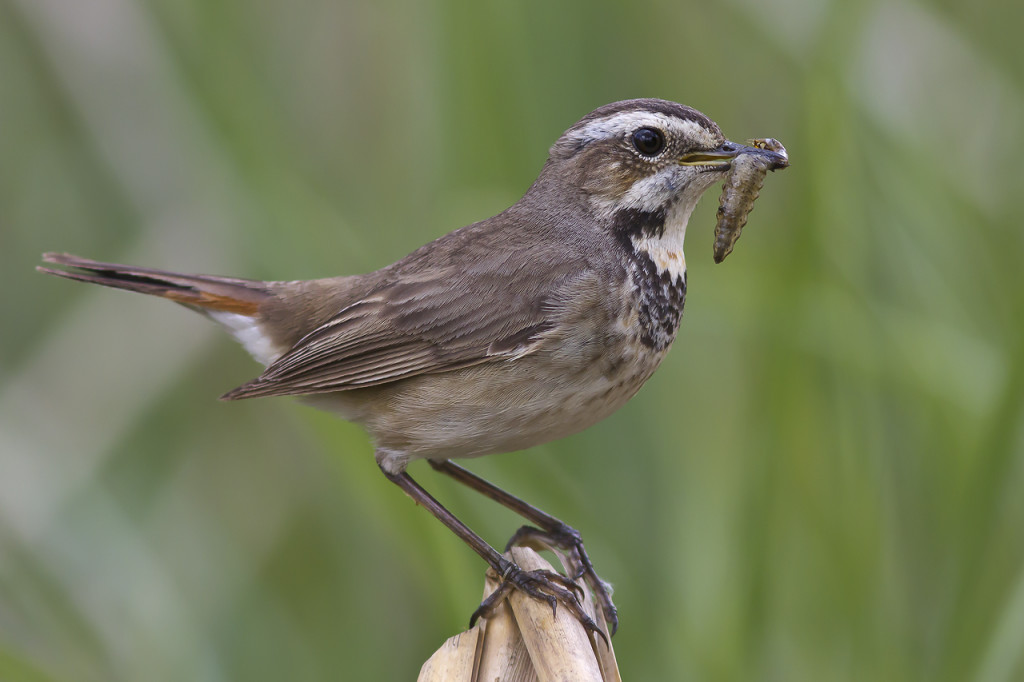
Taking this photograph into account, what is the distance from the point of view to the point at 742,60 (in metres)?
4.54

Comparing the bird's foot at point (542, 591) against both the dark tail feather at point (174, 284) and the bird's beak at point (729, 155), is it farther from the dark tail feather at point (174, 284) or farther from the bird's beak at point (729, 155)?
the dark tail feather at point (174, 284)

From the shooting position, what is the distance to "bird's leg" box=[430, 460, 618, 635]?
3250 millimetres

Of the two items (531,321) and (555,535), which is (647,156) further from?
(555,535)

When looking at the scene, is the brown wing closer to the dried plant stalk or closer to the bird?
the bird

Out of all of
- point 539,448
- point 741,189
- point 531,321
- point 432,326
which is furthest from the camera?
point 539,448

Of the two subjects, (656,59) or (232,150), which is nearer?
(232,150)

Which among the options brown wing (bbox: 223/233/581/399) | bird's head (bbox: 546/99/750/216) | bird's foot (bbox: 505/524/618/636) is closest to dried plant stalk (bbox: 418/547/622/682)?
bird's foot (bbox: 505/524/618/636)

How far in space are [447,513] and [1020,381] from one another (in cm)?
151

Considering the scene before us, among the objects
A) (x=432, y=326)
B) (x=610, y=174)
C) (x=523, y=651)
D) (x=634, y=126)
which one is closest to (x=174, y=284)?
(x=432, y=326)

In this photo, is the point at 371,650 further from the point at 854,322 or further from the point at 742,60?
the point at 742,60

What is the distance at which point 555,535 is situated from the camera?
332cm

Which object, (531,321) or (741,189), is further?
(531,321)

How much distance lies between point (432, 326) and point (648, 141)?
78 cm

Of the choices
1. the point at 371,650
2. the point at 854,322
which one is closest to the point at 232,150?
the point at 371,650
